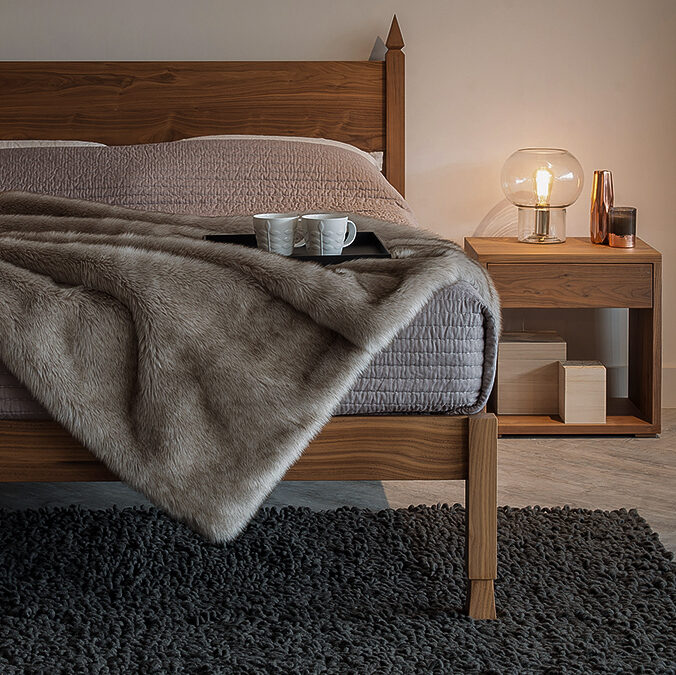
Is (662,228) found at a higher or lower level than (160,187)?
lower

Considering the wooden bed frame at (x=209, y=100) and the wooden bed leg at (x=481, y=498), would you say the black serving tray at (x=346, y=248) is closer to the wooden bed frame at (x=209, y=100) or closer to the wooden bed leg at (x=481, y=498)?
the wooden bed leg at (x=481, y=498)

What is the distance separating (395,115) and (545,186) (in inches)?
21.6

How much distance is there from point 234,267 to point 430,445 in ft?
1.36

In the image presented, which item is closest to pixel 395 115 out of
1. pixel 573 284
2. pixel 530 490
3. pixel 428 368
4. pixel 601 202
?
pixel 601 202

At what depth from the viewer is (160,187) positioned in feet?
7.80

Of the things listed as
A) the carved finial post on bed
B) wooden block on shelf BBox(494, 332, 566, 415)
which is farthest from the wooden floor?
the carved finial post on bed

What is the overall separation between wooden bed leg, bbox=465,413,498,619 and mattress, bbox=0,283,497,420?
0.17ft

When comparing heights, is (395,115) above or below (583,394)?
above

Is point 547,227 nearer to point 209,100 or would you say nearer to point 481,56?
point 481,56

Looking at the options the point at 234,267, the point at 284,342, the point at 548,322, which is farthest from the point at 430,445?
the point at 548,322

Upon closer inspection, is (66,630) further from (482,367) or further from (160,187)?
(160,187)

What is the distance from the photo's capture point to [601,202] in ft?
8.77

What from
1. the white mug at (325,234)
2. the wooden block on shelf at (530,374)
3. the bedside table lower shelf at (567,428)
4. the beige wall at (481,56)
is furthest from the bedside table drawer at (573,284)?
the white mug at (325,234)

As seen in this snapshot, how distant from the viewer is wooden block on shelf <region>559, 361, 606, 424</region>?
2.52 m
